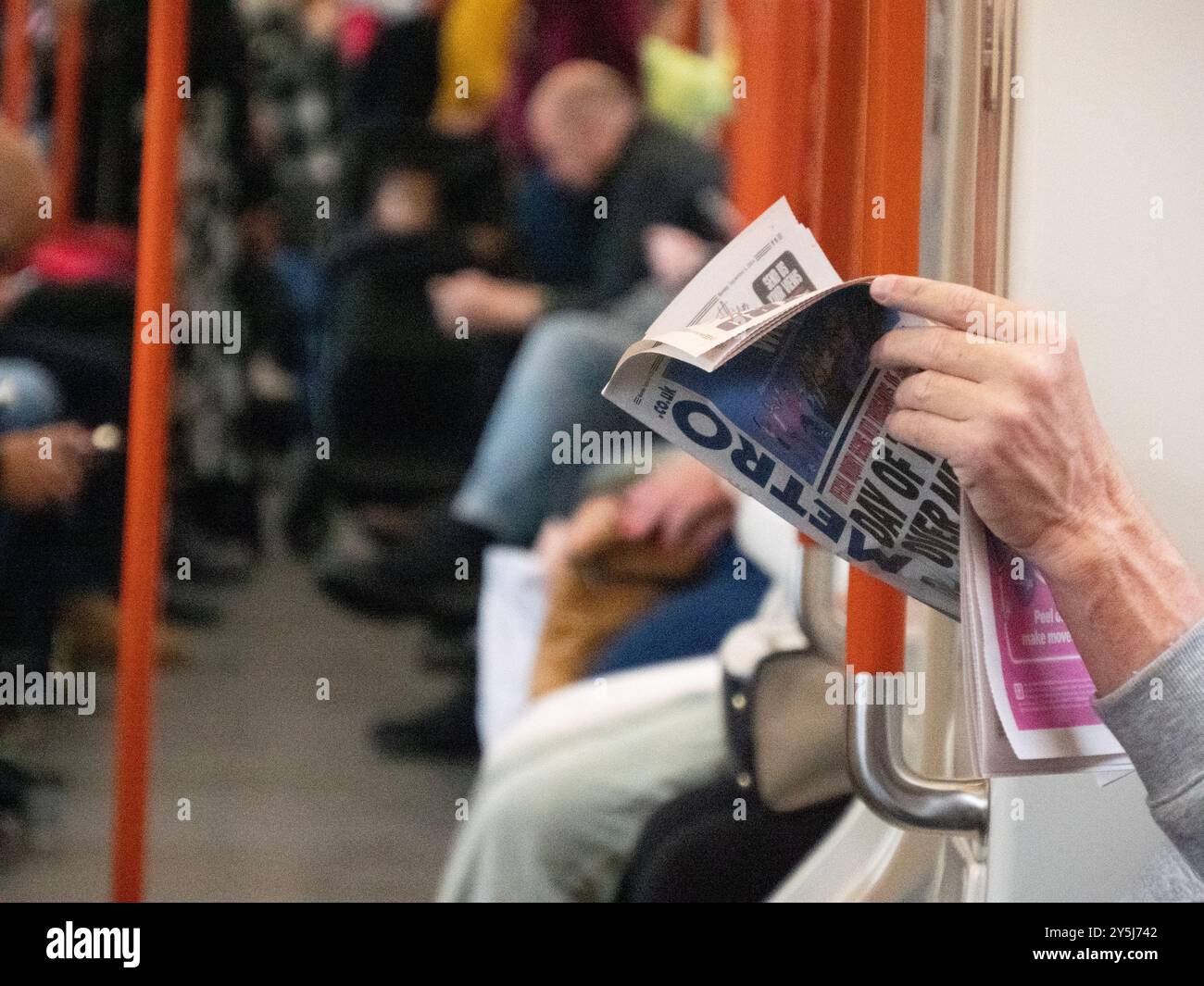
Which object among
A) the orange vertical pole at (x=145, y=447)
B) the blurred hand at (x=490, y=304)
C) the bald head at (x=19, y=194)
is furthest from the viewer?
the blurred hand at (x=490, y=304)

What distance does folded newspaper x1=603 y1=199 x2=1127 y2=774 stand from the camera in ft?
2.24

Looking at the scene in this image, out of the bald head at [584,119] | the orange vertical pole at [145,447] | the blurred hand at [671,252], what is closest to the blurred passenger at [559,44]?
the bald head at [584,119]

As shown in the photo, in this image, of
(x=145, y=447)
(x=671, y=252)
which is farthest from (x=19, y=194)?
(x=671, y=252)

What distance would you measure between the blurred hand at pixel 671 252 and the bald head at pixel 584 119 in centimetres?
30

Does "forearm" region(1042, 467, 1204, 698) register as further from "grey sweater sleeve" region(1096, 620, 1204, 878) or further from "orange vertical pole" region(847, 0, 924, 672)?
"orange vertical pole" region(847, 0, 924, 672)

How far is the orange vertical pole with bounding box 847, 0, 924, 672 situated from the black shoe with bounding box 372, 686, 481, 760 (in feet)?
6.24

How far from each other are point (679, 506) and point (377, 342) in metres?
1.24

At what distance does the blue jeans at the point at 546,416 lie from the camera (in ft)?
7.11

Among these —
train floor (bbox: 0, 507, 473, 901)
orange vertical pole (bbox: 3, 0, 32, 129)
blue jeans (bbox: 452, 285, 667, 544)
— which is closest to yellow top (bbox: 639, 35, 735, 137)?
blue jeans (bbox: 452, 285, 667, 544)

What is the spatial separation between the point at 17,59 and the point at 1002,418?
149 centimetres

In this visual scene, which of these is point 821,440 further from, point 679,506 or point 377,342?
point 377,342

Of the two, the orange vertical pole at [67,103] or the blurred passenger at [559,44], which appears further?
the blurred passenger at [559,44]

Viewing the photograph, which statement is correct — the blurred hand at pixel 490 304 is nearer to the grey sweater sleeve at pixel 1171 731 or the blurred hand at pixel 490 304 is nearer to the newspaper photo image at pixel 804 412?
the newspaper photo image at pixel 804 412
